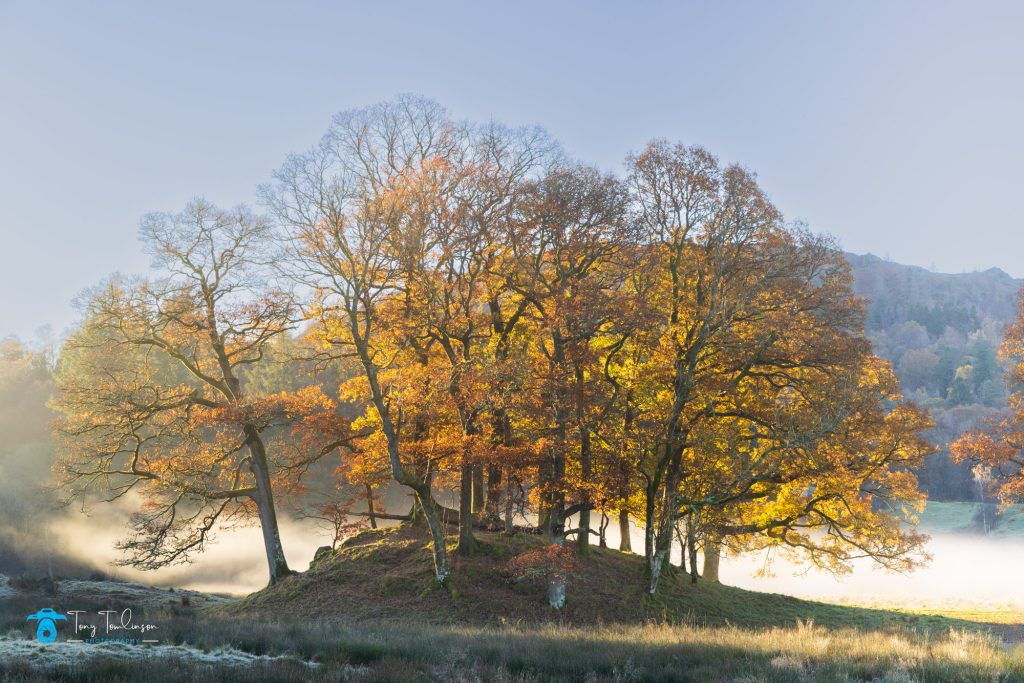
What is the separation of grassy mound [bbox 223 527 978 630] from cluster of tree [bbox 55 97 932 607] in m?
0.84

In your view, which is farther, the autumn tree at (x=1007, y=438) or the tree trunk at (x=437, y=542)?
the autumn tree at (x=1007, y=438)

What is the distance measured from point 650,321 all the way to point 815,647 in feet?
37.2

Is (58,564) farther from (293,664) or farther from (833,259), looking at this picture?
(833,259)

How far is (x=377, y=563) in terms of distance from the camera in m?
25.3

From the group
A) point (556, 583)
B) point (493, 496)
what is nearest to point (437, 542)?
point (493, 496)

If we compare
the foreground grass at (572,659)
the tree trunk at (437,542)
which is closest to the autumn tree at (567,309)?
the tree trunk at (437,542)

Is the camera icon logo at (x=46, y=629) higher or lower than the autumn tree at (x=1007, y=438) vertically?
lower

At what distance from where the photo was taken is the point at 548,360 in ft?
76.2

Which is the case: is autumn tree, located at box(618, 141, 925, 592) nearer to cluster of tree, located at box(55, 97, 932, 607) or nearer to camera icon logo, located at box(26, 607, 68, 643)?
cluster of tree, located at box(55, 97, 932, 607)

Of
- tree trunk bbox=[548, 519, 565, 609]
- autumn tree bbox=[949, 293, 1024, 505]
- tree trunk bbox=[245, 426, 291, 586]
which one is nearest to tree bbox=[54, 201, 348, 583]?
tree trunk bbox=[245, 426, 291, 586]

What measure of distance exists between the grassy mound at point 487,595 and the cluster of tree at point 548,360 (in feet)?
2.76

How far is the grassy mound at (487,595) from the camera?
2192 cm

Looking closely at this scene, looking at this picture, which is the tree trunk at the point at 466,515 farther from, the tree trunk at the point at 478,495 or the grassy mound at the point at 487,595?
the tree trunk at the point at 478,495

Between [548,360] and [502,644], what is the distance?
11.3m
